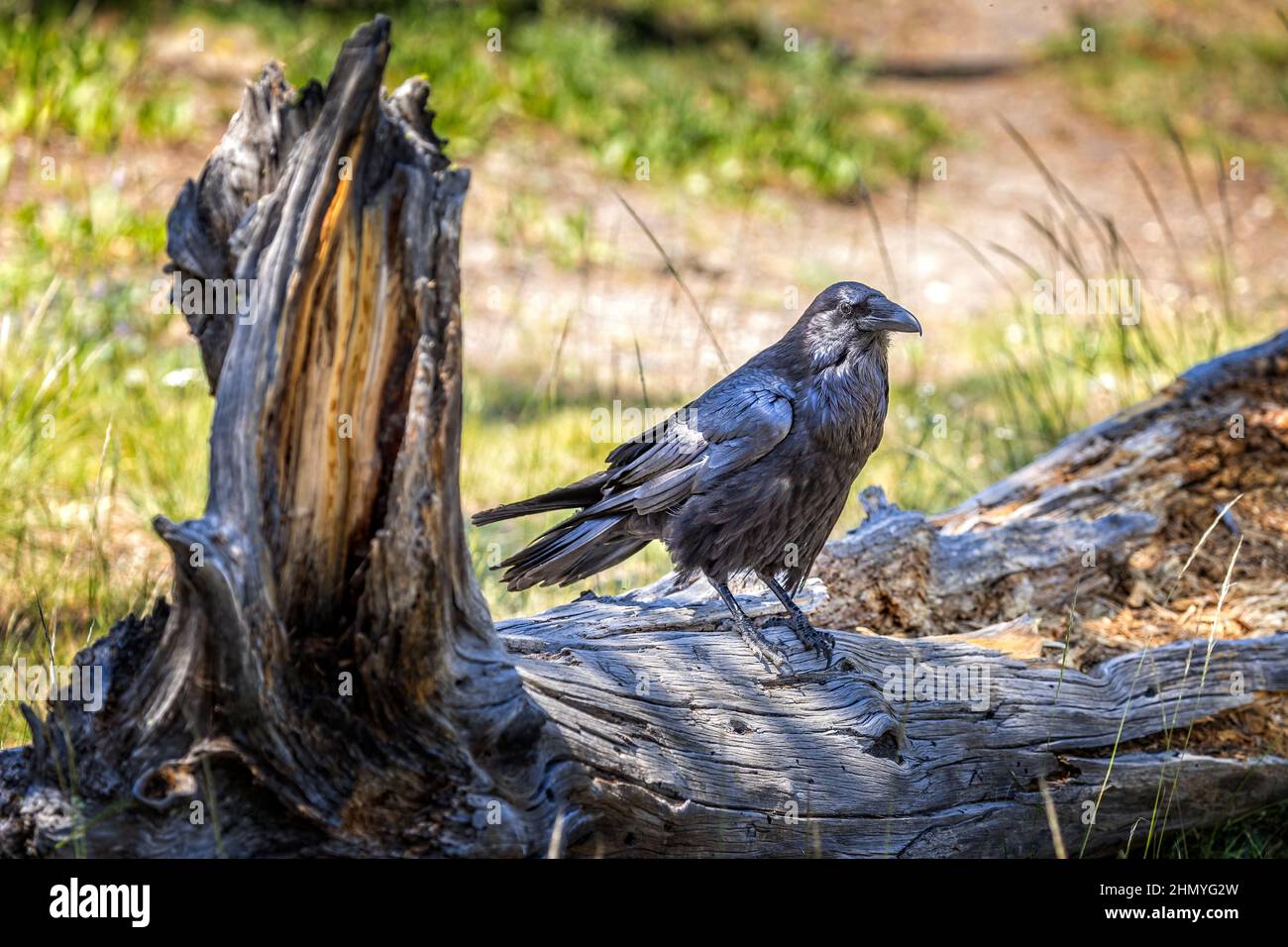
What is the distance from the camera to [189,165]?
8688 millimetres

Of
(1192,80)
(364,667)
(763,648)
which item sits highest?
(1192,80)

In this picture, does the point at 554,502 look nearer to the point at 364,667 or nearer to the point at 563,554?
the point at 563,554

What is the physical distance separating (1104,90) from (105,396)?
12105 mm

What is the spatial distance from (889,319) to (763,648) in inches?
38.5

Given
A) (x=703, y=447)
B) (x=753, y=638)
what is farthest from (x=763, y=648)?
(x=703, y=447)

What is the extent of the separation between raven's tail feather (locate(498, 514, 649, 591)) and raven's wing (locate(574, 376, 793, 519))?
0.15ft

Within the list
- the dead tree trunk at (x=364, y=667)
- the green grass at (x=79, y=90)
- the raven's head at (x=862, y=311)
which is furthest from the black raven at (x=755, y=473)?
the green grass at (x=79, y=90)

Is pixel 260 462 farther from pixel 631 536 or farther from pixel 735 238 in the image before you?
pixel 735 238

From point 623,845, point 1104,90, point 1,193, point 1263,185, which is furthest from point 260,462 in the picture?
point 1104,90

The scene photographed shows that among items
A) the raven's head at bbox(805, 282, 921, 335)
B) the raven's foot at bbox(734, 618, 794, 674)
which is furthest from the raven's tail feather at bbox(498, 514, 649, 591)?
the raven's head at bbox(805, 282, 921, 335)

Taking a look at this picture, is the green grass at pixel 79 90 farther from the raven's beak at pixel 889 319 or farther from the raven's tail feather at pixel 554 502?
the raven's beak at pixel 889 319

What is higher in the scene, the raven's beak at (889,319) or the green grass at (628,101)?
the green grass at (628,101)

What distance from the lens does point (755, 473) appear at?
3.58 meters

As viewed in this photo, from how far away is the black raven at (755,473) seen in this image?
3.57m
